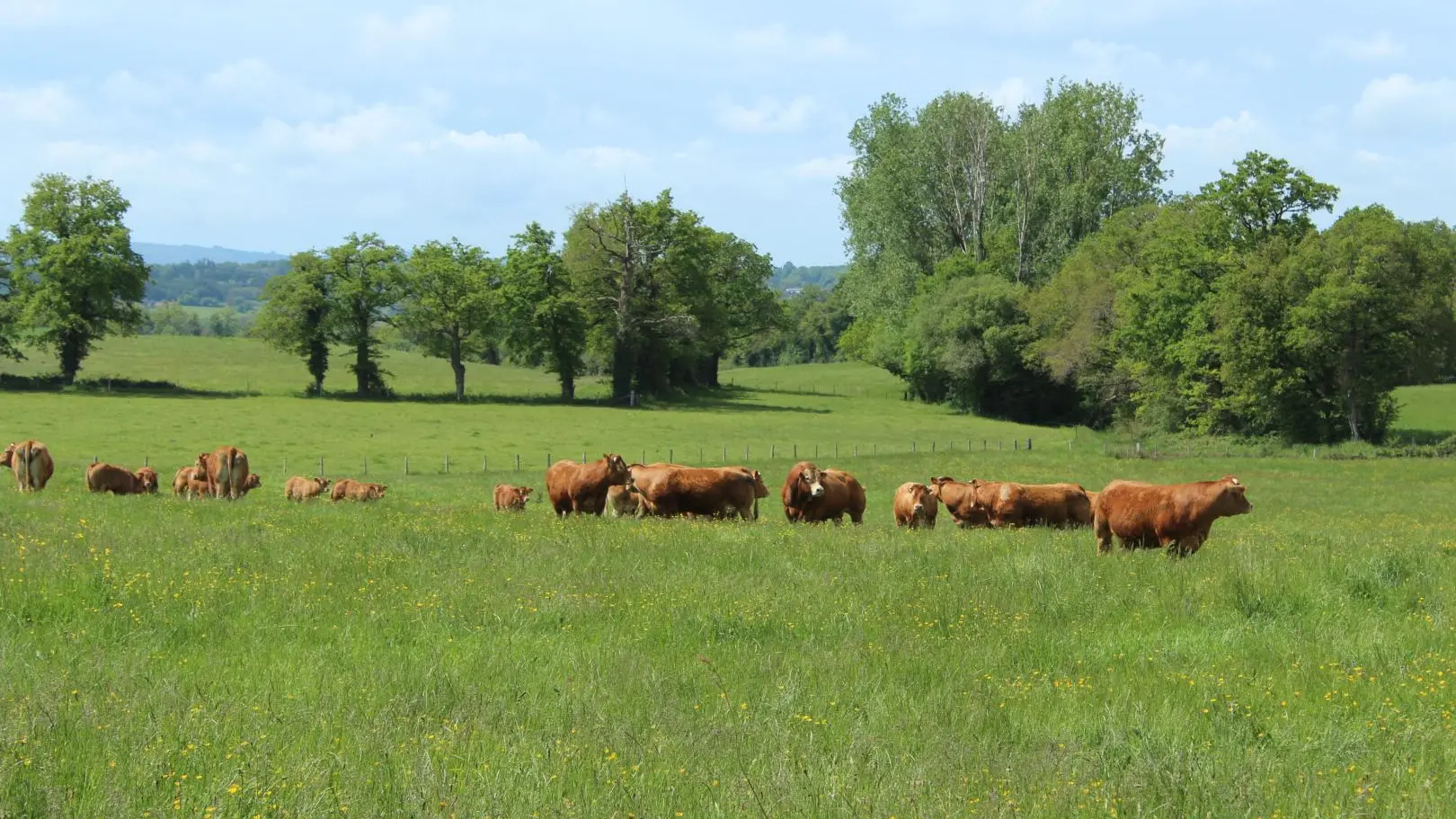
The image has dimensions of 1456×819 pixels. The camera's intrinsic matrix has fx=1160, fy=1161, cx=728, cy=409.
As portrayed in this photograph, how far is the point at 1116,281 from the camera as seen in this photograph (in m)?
69.9

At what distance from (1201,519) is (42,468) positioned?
26.1m

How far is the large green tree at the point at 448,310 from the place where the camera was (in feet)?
274

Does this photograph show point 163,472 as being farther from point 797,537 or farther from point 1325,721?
point 1325,721

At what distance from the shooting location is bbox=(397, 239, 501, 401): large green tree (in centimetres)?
8362

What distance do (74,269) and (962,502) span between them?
236 ft

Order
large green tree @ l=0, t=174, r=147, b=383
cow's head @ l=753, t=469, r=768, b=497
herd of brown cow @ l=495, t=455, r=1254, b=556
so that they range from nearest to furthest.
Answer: herd of brown cow @ l=495, t=455, r=1254, b=556, cow's head @ l=753, t=469, r=768, b=497, large green tree @ l=0, t=174, r=147, b=383

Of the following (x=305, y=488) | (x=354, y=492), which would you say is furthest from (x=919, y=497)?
(x=305, y=488)

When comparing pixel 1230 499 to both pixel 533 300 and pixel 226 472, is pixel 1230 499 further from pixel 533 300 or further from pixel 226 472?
pixel 533 300

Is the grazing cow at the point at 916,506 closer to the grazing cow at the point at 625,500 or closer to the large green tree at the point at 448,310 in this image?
the grazing cow at the point at 625,500

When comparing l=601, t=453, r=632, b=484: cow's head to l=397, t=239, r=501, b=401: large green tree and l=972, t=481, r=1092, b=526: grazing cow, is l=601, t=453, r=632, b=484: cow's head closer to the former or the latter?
l=972, t=481, r=1092, b=526: grazing cow

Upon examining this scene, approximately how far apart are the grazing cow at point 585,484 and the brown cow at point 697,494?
64 cm

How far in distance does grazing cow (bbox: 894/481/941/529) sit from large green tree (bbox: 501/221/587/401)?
6047 centimetres

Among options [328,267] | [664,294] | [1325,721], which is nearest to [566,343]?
[664,294]

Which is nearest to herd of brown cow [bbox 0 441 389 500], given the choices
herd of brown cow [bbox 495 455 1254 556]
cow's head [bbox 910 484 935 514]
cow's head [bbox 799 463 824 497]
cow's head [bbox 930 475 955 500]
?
herd of brown cow [bbox 495 455 1254 556]
